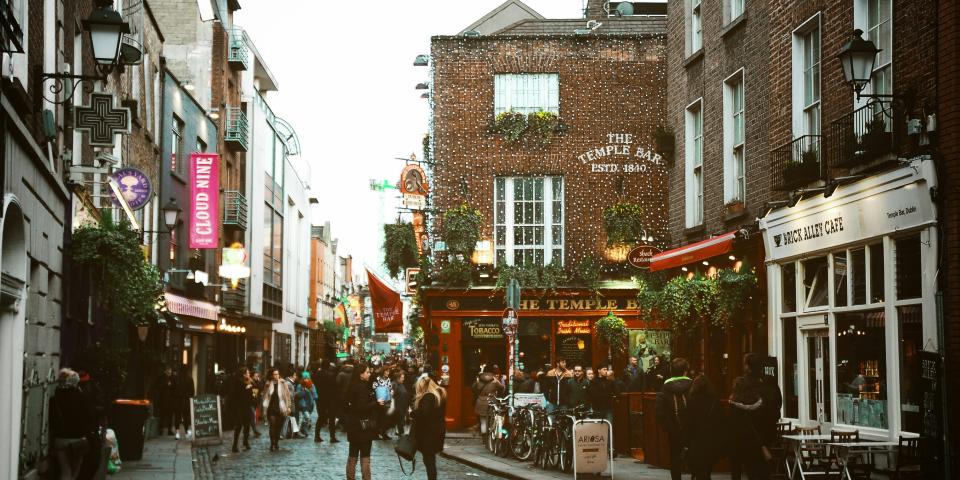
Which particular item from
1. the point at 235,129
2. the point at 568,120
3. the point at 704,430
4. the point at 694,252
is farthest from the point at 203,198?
the point at 704,430

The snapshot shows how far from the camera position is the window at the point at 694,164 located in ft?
75.2

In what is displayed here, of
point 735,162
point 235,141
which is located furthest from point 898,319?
point 235,141

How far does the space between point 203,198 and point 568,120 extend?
10.9 metres

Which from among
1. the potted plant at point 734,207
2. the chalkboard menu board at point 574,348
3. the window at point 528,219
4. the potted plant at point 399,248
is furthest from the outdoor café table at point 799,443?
the potted plant at point 399,248

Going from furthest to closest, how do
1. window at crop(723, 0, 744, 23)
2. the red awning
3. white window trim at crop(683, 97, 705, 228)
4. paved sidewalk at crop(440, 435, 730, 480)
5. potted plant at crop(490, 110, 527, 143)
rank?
potted plant at crop(490, 110, 527, 143)
white window trim at crop(683, 97, 705, 228)
window at crop(723, 0, 744, 23)
the red awning
paved sidewalk at crop(440, 435, 730, 480)

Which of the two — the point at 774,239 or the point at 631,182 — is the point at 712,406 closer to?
the point at 774,239

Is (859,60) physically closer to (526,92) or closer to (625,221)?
(625,221)

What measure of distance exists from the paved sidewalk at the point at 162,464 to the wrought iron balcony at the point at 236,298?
50.1ft

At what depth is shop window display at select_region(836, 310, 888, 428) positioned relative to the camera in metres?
15.4

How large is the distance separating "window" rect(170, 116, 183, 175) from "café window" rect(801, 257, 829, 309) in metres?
21.0

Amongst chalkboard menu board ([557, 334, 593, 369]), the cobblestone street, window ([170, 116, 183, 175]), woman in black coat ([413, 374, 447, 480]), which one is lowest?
the cobblestone street

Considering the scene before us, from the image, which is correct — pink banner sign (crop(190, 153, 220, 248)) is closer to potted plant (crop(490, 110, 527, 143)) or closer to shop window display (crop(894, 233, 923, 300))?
potted plant (crop(490, 110, 527, 143))

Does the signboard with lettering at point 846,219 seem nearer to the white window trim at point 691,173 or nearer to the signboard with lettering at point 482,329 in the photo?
the white window trim at point 691,173

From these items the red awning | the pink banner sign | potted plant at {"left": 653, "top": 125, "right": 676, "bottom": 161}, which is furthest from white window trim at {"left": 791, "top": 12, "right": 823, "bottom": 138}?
the pink banner sign
